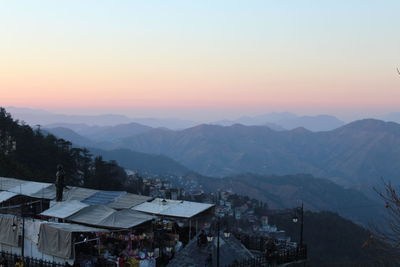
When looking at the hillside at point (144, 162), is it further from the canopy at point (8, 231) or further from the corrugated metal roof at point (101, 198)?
the canopy at point (8, 231)

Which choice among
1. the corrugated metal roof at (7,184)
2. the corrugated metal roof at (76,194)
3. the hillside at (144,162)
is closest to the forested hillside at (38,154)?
the corrugated metal roof at (7,184)

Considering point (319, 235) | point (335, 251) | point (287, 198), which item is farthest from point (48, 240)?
point (287, 198)

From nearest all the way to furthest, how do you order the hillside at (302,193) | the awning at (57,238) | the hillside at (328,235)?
1. the awning at (57,238)
2. the hillside at (328,235)
3. the hillside at (302,193)

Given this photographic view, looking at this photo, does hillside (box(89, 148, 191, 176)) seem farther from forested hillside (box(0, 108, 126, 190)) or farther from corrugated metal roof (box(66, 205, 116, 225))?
corrugated metal roof (box(66, 205, 116, 225))

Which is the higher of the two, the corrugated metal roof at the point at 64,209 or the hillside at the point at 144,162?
the corrugated metal roof at the point at 64,209

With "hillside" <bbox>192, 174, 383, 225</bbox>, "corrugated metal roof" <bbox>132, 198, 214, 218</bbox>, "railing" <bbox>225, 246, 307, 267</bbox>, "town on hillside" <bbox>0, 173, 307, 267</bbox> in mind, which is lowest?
"hillside" <bbox>192, 174, 383, 225</bbox>

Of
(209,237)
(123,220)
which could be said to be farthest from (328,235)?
(123,220)

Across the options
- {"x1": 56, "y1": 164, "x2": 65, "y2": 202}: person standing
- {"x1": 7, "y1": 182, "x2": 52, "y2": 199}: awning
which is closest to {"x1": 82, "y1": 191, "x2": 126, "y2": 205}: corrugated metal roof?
{"x1": 56, "y1": 164, "x2": 65, "y2": 202}: person standing
